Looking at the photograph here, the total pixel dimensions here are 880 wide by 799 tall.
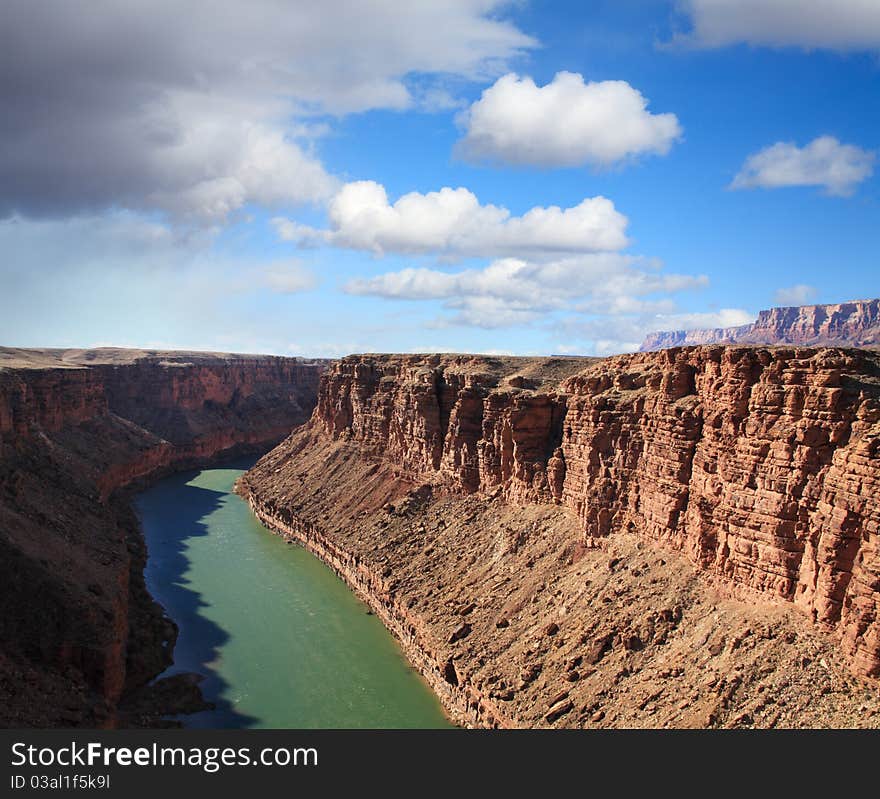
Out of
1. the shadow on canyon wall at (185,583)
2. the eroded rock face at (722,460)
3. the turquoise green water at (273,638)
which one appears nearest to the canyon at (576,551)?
the eroded rock face at (722,460)

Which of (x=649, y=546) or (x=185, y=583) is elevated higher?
(x=649, y=546)

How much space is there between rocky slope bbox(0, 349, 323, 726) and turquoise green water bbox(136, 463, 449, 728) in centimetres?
196

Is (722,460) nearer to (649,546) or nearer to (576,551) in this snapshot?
(649,546)

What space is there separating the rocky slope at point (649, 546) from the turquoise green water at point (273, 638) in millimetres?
1773

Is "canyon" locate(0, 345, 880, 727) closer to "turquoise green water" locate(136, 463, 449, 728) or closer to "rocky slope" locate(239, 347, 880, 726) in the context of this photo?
"rocky slope" locate(239, 347, 880, 726)

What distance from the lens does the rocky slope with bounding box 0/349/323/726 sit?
1067 inches

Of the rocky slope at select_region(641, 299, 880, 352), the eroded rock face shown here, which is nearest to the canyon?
the eroded rock face

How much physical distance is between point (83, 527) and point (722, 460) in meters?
35.7

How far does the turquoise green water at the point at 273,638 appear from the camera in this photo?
32.1 meters

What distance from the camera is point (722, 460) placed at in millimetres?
25828

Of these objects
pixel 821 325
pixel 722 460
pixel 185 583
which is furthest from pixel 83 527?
pixel 821 325

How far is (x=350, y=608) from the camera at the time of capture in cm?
4384

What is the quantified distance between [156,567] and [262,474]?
2103 cm

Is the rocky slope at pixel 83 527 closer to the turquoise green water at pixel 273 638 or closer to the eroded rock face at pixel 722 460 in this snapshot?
the turquoise green water at pixel 273 638
